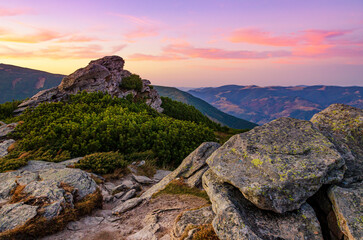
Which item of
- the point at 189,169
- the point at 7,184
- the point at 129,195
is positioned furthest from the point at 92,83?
the point at 189,169

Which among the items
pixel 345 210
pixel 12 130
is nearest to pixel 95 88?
pixel 12 130

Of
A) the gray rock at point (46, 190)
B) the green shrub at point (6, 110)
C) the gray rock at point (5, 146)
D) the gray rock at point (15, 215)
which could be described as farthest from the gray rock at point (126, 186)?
the green shrub at point (6, 110)

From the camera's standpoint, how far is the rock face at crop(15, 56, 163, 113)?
27942 mm

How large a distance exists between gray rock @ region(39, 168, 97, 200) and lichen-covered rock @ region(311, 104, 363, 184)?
8517 mm

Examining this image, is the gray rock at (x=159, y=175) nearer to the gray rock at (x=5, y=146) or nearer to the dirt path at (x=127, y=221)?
the dirt path at (x=127, y=221)

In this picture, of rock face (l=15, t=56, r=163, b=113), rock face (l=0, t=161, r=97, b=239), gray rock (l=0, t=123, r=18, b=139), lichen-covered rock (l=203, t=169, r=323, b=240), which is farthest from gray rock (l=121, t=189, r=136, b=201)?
rock face (l=15, t=56, r=163, b=113)

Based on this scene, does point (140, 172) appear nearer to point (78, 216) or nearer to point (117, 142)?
point (117, 142)

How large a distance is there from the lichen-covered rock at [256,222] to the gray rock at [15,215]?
5.43 meters

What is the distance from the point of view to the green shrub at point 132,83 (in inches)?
1318

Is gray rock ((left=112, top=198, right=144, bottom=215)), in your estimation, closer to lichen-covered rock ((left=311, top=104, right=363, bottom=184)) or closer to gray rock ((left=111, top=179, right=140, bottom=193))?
gray rock ((left=111, top=179, right=140, bottom=193))

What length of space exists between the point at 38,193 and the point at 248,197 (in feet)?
22.3

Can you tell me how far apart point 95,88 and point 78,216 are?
2437 cm

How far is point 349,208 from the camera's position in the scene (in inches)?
191

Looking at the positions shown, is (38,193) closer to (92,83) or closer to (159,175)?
(159,175)
